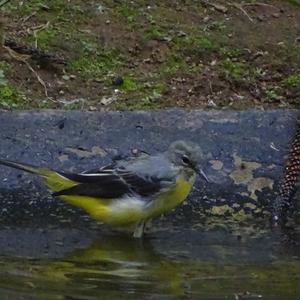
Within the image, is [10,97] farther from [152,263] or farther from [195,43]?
[152,263]

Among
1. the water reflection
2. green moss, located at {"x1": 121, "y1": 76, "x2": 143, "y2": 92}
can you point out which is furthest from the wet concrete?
green moss, located at {"x1": 121, "y1": 76, "x2": 143, "y2": 92}

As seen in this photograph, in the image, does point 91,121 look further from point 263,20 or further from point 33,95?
point 263,20

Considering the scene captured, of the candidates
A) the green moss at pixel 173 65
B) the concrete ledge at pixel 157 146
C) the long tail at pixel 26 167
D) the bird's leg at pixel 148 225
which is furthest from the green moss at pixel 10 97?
the bird's leg at pixel 148 225

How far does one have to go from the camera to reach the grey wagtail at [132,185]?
21.6 feet

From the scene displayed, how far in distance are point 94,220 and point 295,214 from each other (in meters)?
1.08

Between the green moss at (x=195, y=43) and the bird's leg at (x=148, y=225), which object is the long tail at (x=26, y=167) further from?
the green moss at (x=195, y=43)

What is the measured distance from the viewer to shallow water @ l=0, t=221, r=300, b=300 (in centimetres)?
529

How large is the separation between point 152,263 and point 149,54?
3385 mm

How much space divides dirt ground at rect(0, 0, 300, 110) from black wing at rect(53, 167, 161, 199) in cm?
137

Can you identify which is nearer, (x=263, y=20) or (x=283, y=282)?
(x=283, y=282)

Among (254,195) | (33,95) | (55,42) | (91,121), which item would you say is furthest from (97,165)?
(55,42)

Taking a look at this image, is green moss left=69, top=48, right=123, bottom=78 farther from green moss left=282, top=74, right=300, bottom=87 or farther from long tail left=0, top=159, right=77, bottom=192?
long tail left=0, top=159, right=77, bottom=192

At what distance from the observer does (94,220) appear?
6.71 metres

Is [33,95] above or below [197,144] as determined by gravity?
above
